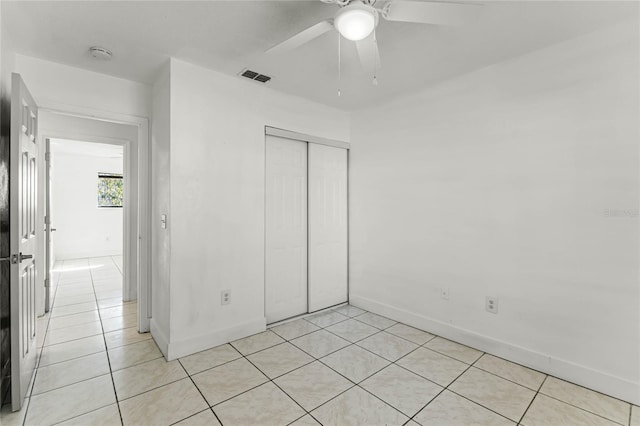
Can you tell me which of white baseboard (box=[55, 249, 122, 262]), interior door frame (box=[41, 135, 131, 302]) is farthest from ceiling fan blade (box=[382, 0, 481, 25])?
white baseboard (box=[55, 249, 122, 262])

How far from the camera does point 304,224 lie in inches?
140

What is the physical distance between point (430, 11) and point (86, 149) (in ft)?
25.2

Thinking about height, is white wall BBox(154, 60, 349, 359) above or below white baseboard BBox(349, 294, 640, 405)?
above

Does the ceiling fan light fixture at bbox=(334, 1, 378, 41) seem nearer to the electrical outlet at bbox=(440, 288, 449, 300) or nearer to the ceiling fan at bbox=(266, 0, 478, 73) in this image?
the ceiling fan at bbox=(266, 0, 478, 73)

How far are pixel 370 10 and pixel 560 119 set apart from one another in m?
1.77

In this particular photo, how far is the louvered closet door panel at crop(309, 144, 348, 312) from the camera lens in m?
3.62

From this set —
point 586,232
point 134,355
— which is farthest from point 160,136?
point 586,232

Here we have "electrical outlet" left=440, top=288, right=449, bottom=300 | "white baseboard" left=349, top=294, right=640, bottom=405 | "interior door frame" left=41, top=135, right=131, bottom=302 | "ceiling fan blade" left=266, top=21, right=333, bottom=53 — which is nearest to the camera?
"ceiling fan blade" left=266, top=21, right=333, bottom=53

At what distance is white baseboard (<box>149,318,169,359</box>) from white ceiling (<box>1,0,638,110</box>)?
7.56 ft

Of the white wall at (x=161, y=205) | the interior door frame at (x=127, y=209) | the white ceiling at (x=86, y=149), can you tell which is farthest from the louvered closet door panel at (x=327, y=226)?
the white ceiling at (x=86, y=149)

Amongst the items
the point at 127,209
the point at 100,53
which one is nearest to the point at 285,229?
the point at 100,53

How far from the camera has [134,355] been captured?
8.41 ft

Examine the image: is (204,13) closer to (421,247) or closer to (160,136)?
(160,136)

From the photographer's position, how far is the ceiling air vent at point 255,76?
2.75 metres
